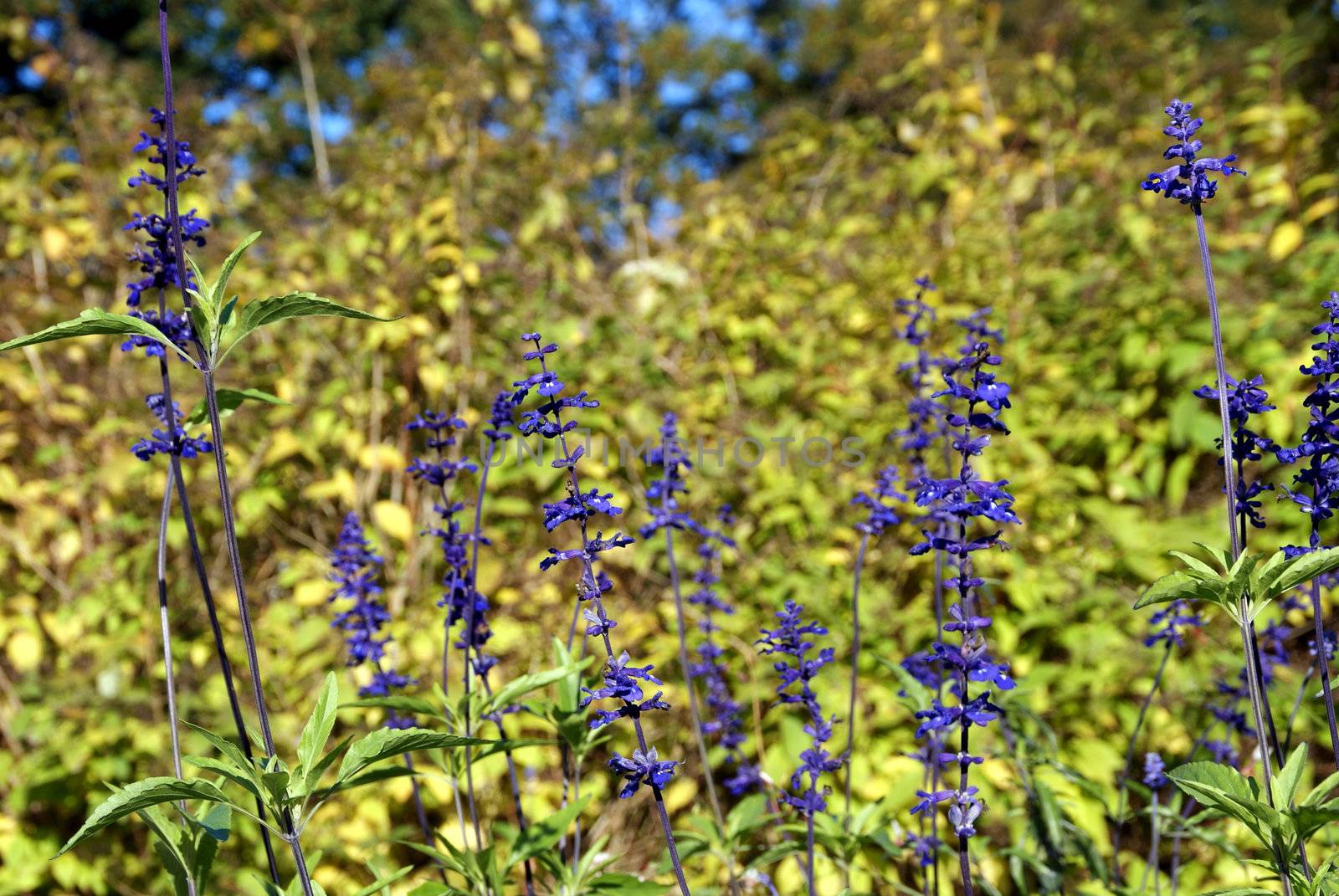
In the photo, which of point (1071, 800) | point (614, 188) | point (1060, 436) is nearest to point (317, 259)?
point (614, 188)


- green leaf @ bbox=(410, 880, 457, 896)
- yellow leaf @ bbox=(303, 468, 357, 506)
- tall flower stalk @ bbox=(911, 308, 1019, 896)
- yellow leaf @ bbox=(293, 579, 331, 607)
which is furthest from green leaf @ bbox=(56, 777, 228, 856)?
yellow leaf @ bbox=(303, 468, 357, 506)

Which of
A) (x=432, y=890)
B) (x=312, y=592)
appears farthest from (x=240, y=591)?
(x=312, y=592)

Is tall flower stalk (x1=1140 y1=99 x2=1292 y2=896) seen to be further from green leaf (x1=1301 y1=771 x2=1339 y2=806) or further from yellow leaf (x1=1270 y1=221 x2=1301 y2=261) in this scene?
yellow leaf (x1=1270 y1=221 x2=1301 y2=261)

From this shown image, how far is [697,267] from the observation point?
213 inches

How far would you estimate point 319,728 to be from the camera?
5.77 ft

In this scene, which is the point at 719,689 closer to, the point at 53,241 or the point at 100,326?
the point at 100,326

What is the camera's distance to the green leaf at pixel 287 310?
1.60 meters

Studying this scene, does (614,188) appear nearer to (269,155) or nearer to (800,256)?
(800,256)

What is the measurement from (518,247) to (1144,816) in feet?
12.7

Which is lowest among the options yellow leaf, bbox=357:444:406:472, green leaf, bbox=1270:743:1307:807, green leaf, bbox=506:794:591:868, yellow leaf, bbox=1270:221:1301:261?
green leaf, bbox=506:794:591:868

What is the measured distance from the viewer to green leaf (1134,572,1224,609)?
1.54m

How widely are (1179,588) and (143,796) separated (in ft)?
5.62

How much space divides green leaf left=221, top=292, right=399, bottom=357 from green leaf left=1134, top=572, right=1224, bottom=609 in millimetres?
1366

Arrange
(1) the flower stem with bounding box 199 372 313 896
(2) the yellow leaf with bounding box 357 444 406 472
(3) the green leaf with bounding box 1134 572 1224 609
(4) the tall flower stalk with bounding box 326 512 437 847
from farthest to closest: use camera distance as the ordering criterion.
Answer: (2) the yellow leaf with bounding box 357 444 406 472 < (4) the tall flower stalk with bounding box 326 512 437 847 < (1) the flower stem with bounding box 199 372 313 896 < (3) the green leaf with bounding box 1134 572 1224 609
